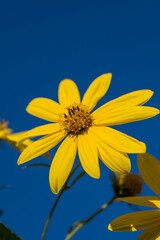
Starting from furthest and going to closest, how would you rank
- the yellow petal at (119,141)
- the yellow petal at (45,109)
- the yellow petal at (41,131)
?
the yellow petal at (45,109) → the yellow petal at (41,131) → the yellow petal at (119,141)

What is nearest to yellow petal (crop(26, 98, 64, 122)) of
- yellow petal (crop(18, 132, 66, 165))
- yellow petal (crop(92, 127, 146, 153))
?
yellow petal (crop(18, 132, 66, 165))

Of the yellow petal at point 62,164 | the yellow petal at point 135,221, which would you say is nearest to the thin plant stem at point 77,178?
the yellow petal at point 62,164

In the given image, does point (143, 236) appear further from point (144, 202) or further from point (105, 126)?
point (105, 126)

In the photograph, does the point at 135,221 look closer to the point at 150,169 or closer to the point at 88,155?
the point at 150,169

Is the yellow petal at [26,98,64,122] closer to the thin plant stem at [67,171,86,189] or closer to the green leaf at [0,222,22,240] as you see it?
the thin plant stem at [67,171,86,189]

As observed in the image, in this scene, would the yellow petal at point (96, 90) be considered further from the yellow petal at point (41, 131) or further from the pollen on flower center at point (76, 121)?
the yellow petal at point (41, 131)
